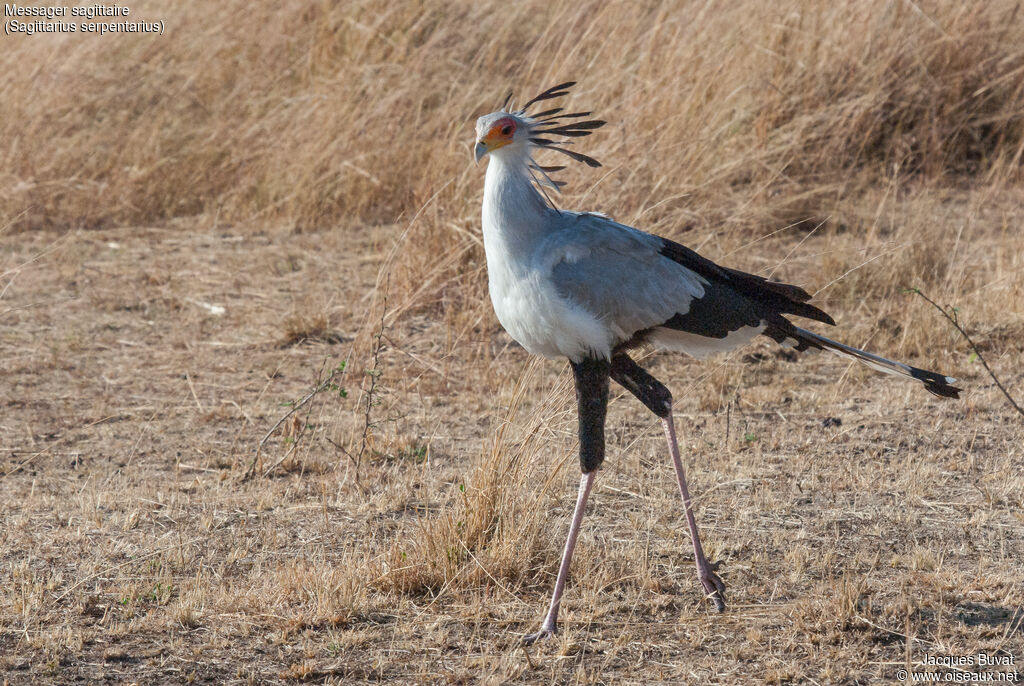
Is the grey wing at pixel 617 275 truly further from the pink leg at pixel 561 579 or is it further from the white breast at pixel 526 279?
the pink leg at pixel 561 579

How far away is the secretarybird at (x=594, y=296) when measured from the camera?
3398 mm

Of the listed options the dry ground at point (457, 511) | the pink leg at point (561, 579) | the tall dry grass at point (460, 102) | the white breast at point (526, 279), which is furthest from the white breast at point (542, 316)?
the tall dry grass at point (460, 102)

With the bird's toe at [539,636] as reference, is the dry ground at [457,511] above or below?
above

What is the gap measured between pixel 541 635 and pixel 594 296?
1.06 meters

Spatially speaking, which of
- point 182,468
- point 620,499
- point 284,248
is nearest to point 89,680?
point 182,468

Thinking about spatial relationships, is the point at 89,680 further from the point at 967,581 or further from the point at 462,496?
the point at 967,581

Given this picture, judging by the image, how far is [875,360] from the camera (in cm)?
364

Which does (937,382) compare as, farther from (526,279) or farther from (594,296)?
(526,279)

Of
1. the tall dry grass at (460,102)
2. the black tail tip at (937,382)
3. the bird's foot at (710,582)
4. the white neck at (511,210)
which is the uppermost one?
the tall dry grass at (460,102)

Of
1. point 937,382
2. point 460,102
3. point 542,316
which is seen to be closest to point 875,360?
point 937,382

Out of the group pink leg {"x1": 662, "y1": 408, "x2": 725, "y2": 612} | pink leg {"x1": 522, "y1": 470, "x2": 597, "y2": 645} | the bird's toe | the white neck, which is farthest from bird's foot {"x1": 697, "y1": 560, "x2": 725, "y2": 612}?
the white neck

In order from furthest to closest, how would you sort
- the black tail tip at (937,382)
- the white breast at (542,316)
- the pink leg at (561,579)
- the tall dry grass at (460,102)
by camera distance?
the tall dry grass at (460,102) → the black tail tip at (937,382) → the pink leg at (561,579) → the white breast at (542,316)

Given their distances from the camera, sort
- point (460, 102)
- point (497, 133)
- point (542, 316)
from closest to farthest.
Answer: point (542, 316) < point (497, 133) < point (460, 102)

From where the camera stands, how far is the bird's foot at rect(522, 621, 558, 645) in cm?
345
